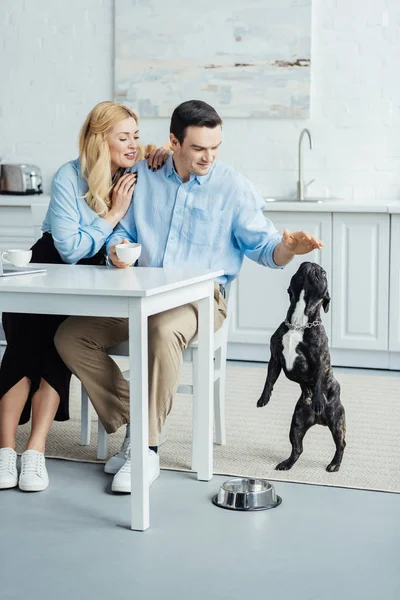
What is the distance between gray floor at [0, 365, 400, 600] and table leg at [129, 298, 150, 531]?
0.24ft

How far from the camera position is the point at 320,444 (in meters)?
3.16

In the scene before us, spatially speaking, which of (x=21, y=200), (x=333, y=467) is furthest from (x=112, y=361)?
(x=21, y=200)

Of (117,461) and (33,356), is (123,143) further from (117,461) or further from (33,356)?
(117,461)

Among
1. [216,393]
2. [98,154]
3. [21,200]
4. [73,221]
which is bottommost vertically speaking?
[216,393]

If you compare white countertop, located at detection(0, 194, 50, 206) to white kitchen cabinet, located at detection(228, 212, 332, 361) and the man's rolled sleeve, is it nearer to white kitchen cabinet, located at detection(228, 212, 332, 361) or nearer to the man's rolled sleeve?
white kitchen cabinet, located at detection(228, 212, 332, 361)

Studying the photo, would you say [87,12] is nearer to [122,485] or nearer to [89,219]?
[89,219]

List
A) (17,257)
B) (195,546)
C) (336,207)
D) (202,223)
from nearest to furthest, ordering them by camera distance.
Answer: (195,546), (17,257), (202,223), (336,207)

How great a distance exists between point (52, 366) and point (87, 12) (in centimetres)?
303

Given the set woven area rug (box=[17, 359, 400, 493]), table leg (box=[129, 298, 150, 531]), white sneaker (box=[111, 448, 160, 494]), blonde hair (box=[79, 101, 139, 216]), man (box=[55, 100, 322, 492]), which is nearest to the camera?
table leg (box=[129, 298, 150, 531])

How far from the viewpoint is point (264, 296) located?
15.1 ft

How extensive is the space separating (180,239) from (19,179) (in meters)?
2.44

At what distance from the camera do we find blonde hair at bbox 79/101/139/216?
2.94 metres

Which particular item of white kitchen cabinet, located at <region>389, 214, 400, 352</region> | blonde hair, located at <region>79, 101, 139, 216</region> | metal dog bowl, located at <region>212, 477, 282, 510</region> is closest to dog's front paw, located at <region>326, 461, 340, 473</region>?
metal dog bowl, located at <region>212, 477, 282, 510</region>

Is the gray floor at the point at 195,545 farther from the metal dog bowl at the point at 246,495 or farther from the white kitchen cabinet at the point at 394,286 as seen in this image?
the white kitchen cabinet at the point at 394,286
